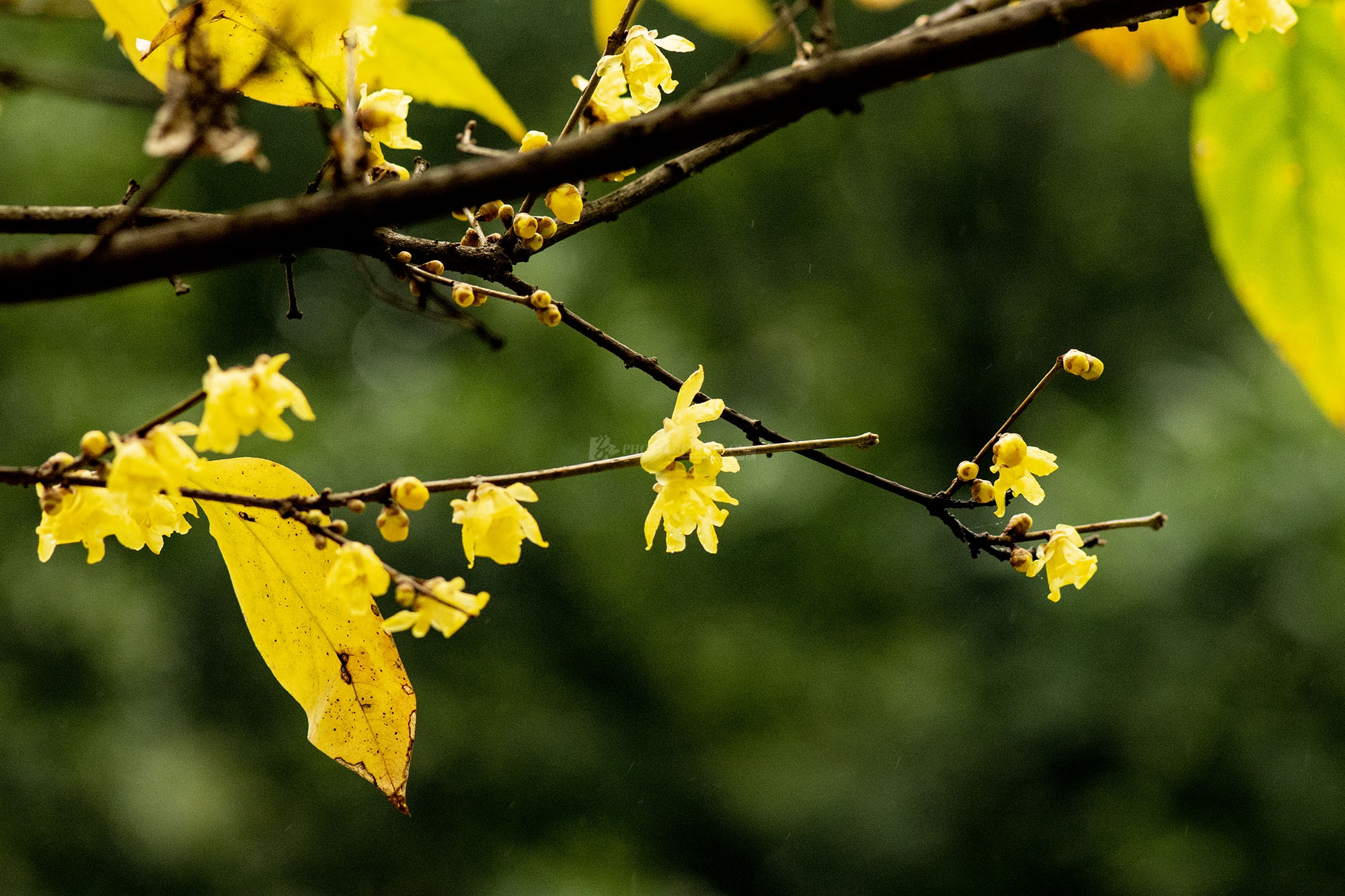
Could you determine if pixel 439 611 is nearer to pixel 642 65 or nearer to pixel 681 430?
pixel 681 430

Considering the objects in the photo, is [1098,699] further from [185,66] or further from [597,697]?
[185,66]

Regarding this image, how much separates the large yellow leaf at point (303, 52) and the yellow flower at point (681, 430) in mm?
137

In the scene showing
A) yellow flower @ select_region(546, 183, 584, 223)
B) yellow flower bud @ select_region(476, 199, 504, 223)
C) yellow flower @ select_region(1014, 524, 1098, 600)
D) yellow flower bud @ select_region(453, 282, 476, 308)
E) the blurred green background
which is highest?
yellow flower @ select_region(546, 183, 584, 223)

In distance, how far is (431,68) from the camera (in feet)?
1.27

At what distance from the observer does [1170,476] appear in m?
4.13

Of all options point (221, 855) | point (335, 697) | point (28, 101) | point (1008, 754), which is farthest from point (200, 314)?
point (335, 697)

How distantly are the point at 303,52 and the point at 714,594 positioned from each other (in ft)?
16.9

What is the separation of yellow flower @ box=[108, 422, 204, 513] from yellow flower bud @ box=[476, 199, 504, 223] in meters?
0.18

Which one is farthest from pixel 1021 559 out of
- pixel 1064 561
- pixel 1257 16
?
pixel 1257 16

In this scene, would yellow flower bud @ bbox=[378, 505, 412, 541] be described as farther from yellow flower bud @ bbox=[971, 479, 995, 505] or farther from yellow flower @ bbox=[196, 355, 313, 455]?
yellow flower bud @ bbox=[971, 479, 995, 505]

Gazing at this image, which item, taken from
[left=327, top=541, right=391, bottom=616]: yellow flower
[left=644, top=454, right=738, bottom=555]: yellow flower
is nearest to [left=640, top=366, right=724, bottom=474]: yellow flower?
[left=644, top=454, right=738, bottom=555]: yellow flower

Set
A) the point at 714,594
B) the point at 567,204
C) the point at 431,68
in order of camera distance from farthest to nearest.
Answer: the point at 714,594, the point at 567,204, the point at 431,68

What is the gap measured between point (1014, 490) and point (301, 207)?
423 millimetres

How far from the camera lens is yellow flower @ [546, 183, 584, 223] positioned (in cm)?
49
